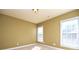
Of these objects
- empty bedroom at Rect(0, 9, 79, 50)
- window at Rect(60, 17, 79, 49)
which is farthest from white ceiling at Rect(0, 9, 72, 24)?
window at Rect(60, 17, 79, 49)

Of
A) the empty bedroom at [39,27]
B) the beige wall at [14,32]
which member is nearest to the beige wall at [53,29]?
the empty bedroom at [39,27]

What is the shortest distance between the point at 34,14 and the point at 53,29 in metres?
0.36

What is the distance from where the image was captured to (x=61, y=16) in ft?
3.82

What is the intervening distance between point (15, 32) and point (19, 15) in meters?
0.26

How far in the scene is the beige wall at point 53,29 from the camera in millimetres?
1166

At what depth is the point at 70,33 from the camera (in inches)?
45.7

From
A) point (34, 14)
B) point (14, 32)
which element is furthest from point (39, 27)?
point (14, 32)

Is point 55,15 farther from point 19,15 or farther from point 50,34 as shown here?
point 19,15

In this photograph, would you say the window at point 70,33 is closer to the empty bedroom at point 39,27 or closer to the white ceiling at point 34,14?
the empty bedroom at point 39,27

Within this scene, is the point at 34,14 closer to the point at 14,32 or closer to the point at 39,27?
the point at 39,27

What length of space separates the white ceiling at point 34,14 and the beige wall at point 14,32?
0.20 ft

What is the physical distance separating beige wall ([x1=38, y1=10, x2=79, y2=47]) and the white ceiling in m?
0.06
